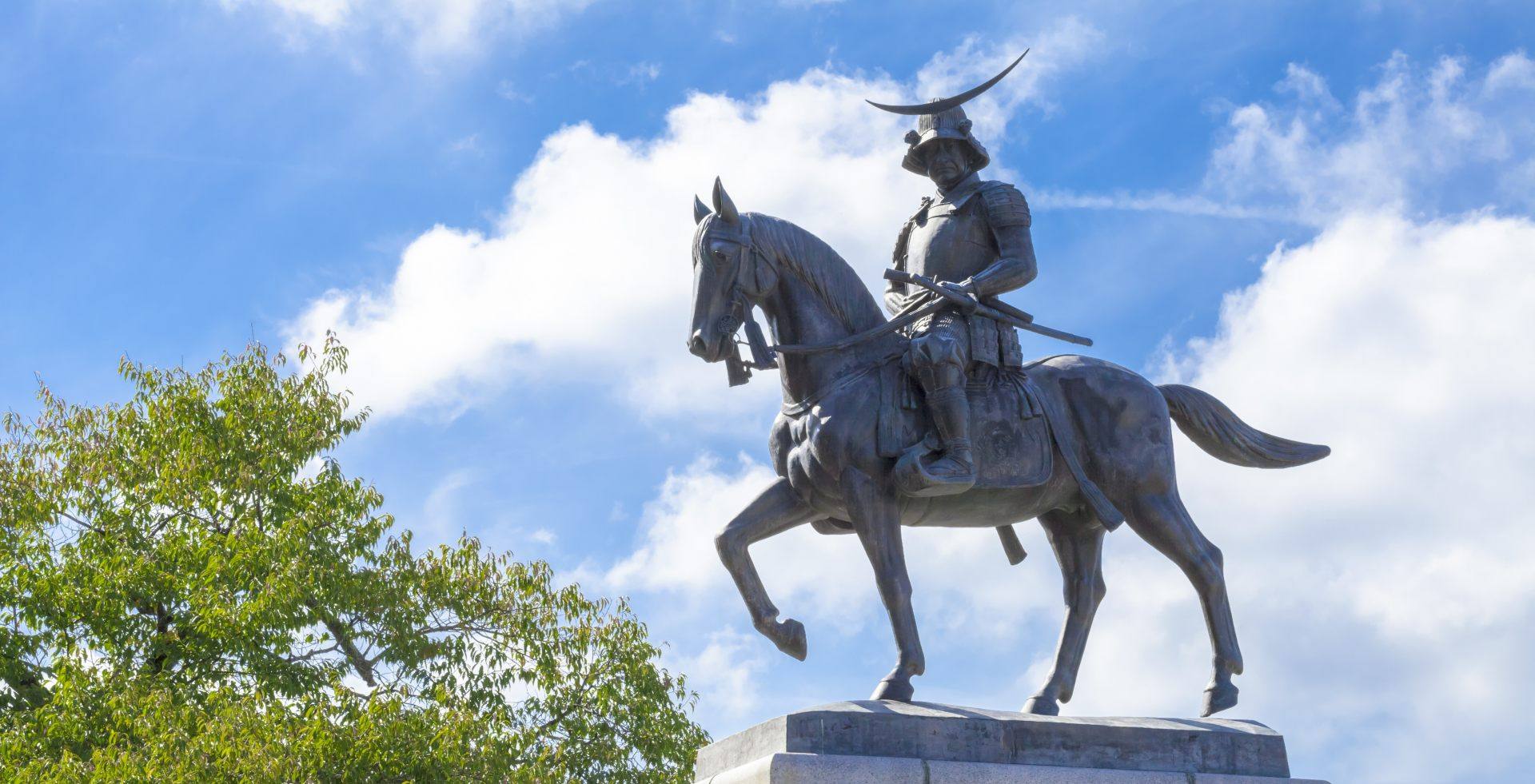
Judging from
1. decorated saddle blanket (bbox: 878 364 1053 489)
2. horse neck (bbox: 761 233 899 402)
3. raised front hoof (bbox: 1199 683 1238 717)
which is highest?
horse neck (bbox: 761 233 899 402)

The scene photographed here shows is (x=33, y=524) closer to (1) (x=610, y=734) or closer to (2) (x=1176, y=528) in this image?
(1) (x=610, y=734)

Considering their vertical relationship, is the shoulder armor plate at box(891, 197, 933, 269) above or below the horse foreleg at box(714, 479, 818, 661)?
above

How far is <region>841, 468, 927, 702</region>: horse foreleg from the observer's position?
25.5ft

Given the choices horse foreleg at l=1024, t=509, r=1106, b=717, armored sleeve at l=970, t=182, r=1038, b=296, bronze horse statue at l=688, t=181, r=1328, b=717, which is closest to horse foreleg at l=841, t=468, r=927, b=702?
bronze horse statue at l=688, t=181, r=1328, b=717

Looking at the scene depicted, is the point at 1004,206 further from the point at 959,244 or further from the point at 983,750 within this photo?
the point at 983,750

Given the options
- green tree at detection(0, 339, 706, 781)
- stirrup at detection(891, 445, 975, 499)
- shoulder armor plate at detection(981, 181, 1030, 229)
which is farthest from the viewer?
green tree at detection(0, 339, 706, 781)

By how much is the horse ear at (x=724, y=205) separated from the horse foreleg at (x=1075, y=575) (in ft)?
7.30

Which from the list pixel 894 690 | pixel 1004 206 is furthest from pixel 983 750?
pixel 1004 206

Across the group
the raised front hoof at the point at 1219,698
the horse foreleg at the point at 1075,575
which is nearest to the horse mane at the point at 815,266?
the horse foreleg at the point at 1075,575

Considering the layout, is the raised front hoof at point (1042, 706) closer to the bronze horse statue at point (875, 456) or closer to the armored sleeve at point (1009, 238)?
the bronze horse statue at point (875, 456)

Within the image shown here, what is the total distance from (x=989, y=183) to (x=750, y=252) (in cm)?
136

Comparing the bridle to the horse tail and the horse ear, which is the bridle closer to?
the horse ear

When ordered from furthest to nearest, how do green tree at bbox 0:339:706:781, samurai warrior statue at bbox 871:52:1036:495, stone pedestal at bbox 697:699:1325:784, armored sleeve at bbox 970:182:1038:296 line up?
green tree at bbox 0:339:706:781
armored sleeve at bbox 970:182:1038:296
samurai warrior statue at bbox 871:52:1036:495
stone pedestal at bbox 697:699:1325:784

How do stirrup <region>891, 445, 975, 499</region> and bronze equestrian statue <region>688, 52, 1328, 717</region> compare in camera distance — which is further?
bronze equestrian statue <region>688, 52, 1328, 717</region>
